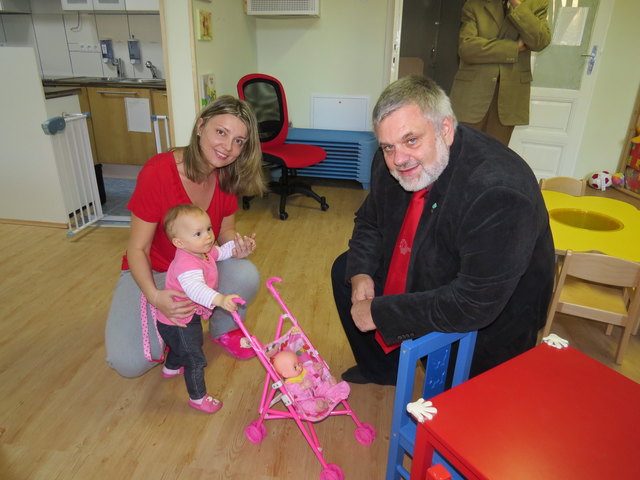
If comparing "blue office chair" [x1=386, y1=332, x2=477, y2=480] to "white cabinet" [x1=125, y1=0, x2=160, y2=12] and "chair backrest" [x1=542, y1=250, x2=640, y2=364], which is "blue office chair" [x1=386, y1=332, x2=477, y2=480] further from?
"white cabinet" [x1=125, y1=0, x2=160, y2=12]

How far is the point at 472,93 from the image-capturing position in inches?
129

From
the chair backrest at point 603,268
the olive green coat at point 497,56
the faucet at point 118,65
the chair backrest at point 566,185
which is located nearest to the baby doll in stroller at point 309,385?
the chair backrest at point 603,268

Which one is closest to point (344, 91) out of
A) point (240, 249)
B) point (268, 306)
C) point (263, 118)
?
point (263, 118)

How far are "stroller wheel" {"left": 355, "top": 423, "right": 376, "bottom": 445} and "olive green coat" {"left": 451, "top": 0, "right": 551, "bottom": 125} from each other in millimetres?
2503

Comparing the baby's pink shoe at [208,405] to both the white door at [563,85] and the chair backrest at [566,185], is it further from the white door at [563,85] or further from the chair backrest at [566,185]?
the white door at [563,85]

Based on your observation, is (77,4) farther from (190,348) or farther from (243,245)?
(190,348)

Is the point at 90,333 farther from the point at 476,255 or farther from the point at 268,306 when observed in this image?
the point at 476,255

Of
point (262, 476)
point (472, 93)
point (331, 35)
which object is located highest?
point (331, 35)

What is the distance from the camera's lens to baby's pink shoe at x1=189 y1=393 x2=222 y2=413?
65.2 inches

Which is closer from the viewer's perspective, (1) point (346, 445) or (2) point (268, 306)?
(1) point (346, 445)

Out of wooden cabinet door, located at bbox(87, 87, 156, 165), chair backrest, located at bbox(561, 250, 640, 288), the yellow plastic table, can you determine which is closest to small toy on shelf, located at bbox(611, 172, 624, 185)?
the yellow plastic table

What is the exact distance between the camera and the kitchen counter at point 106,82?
3998 mm

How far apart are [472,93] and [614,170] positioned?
6.80 feet

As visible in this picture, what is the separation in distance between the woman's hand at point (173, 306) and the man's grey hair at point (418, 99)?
2.85 ft
